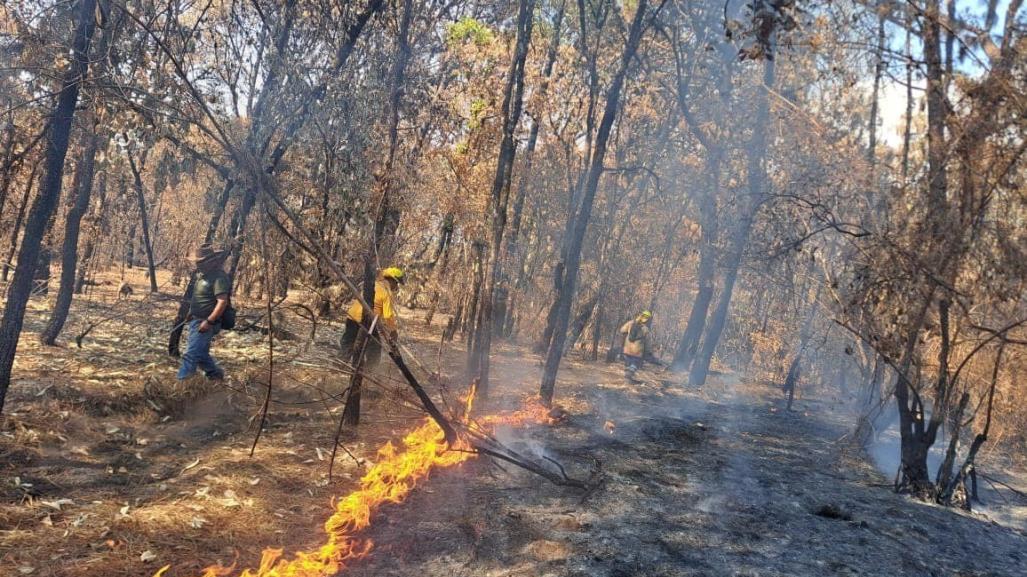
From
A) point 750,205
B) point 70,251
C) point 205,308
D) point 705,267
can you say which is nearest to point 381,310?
point 205,308

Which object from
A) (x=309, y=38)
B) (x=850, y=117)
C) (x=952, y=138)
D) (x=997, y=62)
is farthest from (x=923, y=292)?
(x=850, y=117)

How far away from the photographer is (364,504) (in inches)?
235

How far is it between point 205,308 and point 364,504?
12.7 feet

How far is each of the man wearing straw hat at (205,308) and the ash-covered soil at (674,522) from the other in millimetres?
3632

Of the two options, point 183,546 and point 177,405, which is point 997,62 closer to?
point 183,546

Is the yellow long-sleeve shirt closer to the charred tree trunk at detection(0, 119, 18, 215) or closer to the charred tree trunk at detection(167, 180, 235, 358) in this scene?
the charred tree trunk at detection(167, 180, 235, 358)

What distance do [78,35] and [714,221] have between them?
49.3 ft

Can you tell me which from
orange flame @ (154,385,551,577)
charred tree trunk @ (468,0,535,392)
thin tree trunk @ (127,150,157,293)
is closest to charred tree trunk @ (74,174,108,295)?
thin tree trunk @ (127,150,157,293)

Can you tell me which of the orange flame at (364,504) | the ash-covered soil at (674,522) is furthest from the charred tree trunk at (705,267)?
the orange flame at (364,504)

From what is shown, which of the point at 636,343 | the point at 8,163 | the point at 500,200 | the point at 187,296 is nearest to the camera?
the point at 8,163

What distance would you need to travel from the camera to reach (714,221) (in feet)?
57.6

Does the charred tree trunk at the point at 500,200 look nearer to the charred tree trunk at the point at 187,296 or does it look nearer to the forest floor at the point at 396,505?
the forest floor at the point at 396,505

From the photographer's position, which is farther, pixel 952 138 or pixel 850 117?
pixel 850 117

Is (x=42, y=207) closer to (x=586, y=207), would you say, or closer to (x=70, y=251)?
(x=70, y=251)
